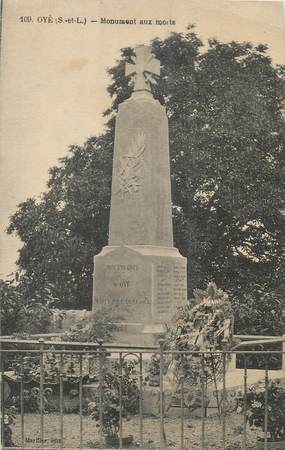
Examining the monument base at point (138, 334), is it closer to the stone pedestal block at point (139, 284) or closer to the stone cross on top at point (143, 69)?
the stone pedestal block at point (139, 284)

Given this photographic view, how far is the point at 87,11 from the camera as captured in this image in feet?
26.6

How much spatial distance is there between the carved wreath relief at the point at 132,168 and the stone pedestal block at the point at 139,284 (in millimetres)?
919

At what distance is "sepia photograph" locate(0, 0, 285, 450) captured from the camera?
19.3 ft

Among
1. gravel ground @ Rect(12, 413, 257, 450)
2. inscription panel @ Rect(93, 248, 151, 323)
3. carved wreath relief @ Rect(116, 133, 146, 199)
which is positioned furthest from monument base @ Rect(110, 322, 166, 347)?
gravel ground @ Rect(12, 413, 257, 450)

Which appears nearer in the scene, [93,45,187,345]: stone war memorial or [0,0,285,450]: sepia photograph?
[0,0,285,450]: sepia photograph

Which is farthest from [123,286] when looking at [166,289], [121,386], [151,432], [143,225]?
[121,386]

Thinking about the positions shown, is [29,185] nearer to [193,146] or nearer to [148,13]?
[193,146]

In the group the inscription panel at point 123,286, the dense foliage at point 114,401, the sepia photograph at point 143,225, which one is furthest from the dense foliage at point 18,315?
the dense foliage at point 114,401

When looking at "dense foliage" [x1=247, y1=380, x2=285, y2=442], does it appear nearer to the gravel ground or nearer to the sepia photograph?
the sepia photograph

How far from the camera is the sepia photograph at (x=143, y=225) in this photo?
5.88 metres

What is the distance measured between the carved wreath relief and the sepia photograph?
2 cm

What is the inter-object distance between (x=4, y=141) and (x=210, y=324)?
6.93 meters

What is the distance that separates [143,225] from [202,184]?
5247 millimetres

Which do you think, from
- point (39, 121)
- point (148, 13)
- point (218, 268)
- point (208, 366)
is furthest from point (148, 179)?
point (218, 268)
